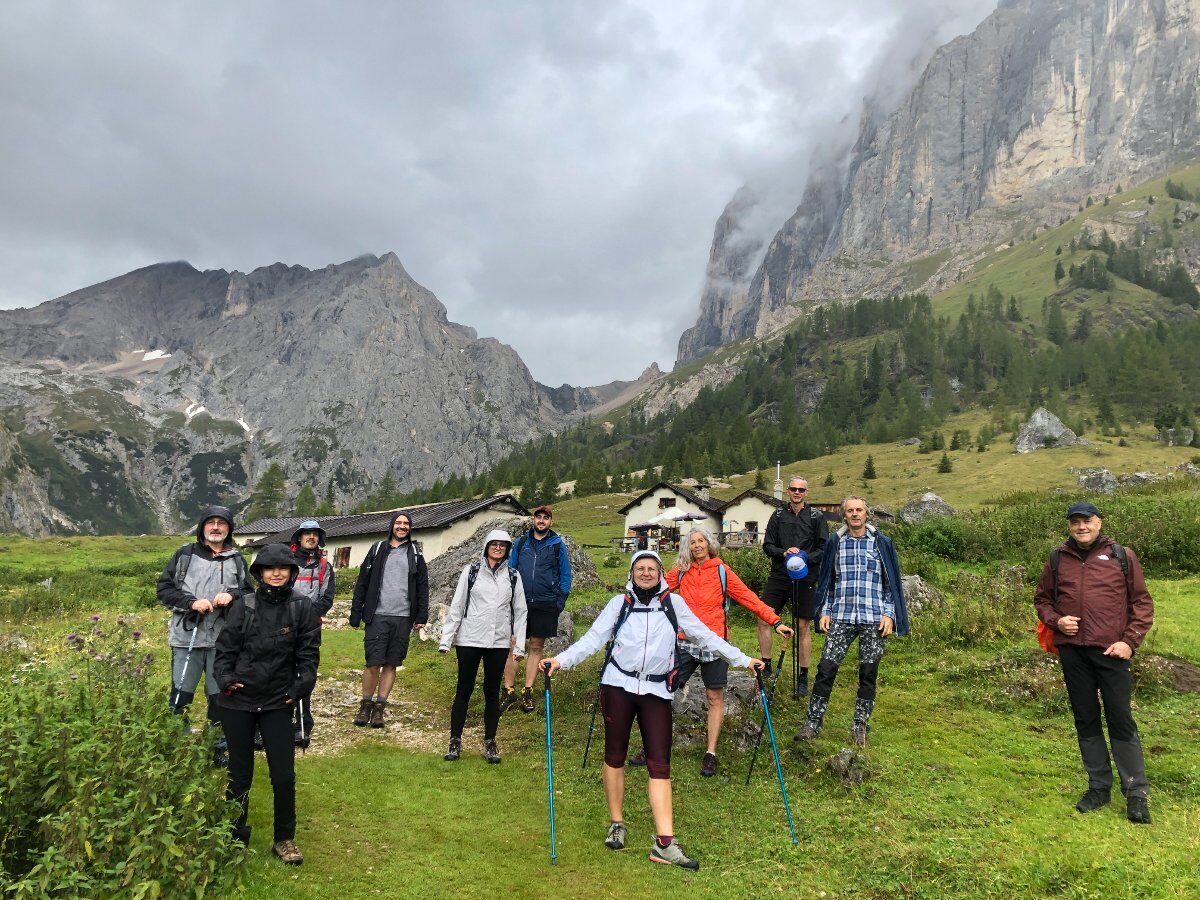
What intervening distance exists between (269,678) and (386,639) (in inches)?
158

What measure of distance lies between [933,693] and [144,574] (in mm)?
40369

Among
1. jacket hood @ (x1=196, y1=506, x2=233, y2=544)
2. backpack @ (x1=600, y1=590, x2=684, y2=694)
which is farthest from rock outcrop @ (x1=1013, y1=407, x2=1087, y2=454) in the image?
jacket hood @ (x1=196, y1=506, x2=233, y2=544)

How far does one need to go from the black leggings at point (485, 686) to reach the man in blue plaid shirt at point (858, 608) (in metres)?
4.04

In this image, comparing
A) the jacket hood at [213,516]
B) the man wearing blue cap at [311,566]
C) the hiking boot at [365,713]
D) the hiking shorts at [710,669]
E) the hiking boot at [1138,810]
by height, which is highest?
the jacket hood at [213,516]

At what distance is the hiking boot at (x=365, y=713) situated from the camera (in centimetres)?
1013

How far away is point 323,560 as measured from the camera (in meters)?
10.7

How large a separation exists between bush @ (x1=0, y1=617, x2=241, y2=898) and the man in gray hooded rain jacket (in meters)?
0.98

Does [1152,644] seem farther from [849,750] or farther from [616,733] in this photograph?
[616,733]

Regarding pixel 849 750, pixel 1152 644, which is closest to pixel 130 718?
pixel 849 750

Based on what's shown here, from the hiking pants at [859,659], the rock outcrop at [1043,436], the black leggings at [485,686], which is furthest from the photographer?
the rock outcrop at [1043,436]

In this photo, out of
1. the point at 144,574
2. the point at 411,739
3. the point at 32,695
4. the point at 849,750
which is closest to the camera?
the point at 32,695

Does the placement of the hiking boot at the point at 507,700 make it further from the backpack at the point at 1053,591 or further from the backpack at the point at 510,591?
the backpack at the point at 1053,591

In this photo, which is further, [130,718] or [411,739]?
[411,739]

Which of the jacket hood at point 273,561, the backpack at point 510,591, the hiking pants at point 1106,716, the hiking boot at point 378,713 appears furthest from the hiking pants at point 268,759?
the hiking pants at point 1106,716
